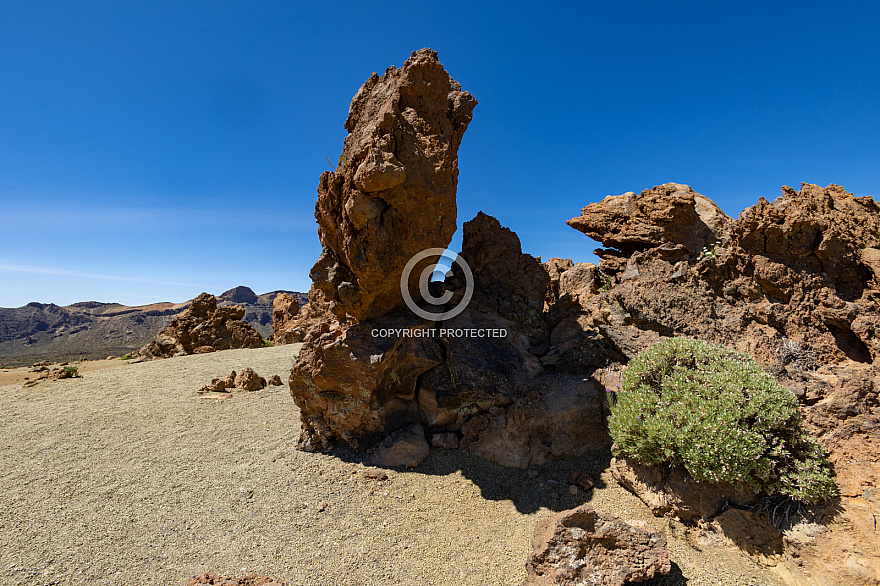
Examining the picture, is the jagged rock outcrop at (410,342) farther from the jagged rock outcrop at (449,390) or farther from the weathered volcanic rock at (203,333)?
the weathered volcanic rock at (203,333)

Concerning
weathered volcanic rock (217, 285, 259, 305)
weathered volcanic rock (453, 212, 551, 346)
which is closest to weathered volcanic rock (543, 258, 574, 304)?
weathered volcanic rock (453, 212, 551, 346)

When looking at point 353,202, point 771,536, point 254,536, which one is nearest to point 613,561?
point 771,536

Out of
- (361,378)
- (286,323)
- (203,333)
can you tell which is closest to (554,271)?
(361,378)

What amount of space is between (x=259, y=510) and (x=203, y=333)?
13.5 m

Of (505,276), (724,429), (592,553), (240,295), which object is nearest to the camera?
(592,553)

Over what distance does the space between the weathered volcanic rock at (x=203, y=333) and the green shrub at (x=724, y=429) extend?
16.3m

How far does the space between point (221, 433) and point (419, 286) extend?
4.74m

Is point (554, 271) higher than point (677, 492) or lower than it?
higher

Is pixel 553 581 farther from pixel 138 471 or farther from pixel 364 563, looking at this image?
pixel 138 471

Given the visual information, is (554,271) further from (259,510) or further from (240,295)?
(240,295)

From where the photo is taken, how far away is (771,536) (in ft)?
14.0

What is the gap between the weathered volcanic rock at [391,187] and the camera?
6.00m

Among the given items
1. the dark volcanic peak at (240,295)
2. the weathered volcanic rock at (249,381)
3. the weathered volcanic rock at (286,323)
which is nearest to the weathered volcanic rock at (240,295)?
the dark volcanic peak at (240,295)

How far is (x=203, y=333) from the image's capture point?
53.7 feet
